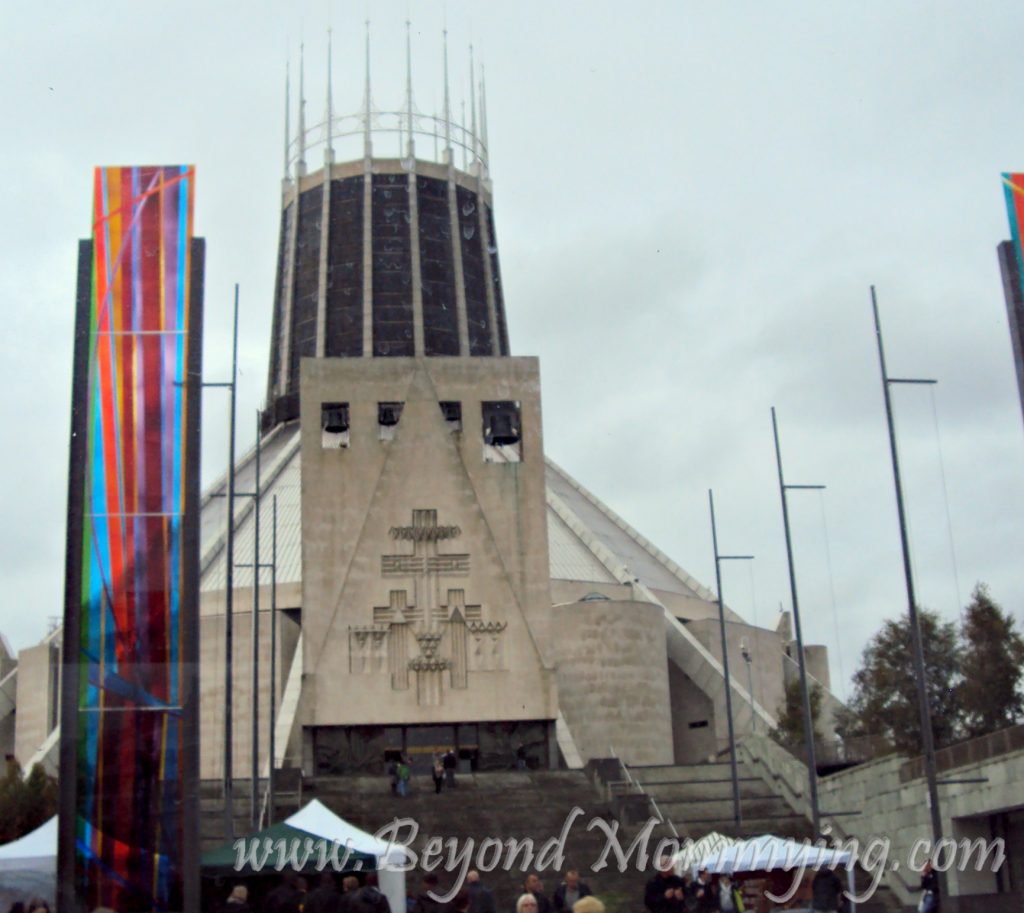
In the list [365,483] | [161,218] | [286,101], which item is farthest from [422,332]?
[161,218]

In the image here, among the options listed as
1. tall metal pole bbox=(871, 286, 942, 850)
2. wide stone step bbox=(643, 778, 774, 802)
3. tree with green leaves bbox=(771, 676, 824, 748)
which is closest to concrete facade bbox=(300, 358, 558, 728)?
wide stone step bbox=(643, 778, 774, 802)

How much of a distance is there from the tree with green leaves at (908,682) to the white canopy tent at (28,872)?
53.9ft

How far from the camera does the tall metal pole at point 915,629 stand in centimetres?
1820

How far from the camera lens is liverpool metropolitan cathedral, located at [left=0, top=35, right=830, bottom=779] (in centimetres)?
3212

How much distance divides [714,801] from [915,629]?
938cm

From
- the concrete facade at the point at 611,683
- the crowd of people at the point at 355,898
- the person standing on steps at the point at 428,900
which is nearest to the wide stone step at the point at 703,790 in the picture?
the concrete facade at the point at 611,683

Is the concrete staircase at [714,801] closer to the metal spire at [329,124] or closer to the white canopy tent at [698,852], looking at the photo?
the white canopy tent at [698,852]

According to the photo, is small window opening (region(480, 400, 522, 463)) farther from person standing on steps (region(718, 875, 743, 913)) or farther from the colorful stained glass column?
the colorful stained glass column

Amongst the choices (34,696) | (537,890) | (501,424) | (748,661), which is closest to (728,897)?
(537,890)

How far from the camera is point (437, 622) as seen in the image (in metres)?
32.5

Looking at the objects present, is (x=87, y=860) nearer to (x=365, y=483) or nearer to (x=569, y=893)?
(x=569, y=893)

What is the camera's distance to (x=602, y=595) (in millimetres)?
40656

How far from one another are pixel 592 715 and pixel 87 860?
930 inches

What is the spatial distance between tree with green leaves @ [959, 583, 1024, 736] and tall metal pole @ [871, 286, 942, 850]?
6.29 meters
